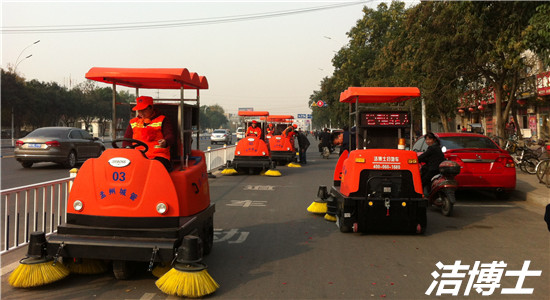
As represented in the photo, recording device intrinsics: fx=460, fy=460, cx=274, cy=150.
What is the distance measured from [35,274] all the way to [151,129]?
1.98 meters

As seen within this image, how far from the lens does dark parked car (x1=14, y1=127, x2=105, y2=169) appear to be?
1680 centimetres

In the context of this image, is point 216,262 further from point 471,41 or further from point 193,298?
point 471,41

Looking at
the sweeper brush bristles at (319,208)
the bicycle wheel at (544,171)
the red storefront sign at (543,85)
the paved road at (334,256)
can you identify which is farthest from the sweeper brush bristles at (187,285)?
the red storefront sign at (543,85)

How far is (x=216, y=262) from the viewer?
5.71 m

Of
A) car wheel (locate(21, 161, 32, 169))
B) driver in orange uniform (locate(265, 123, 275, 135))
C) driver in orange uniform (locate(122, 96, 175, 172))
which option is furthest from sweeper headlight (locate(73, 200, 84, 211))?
driver in orange uniform (locate(265, 123, 275, 135))

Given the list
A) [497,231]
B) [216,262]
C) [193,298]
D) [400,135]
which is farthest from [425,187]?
[193,298]

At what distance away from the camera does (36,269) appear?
458cm

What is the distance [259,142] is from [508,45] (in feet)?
28.2

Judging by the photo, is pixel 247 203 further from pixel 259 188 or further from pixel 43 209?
pixel 43 209

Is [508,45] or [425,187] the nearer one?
[425,187]

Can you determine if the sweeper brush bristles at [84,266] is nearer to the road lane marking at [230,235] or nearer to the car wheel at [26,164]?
the road lane marking at [230,235]

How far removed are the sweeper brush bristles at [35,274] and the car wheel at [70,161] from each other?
44.9 ft

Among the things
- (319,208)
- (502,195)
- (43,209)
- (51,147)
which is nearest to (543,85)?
(502,195)

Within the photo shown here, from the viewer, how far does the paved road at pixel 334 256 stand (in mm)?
4633
